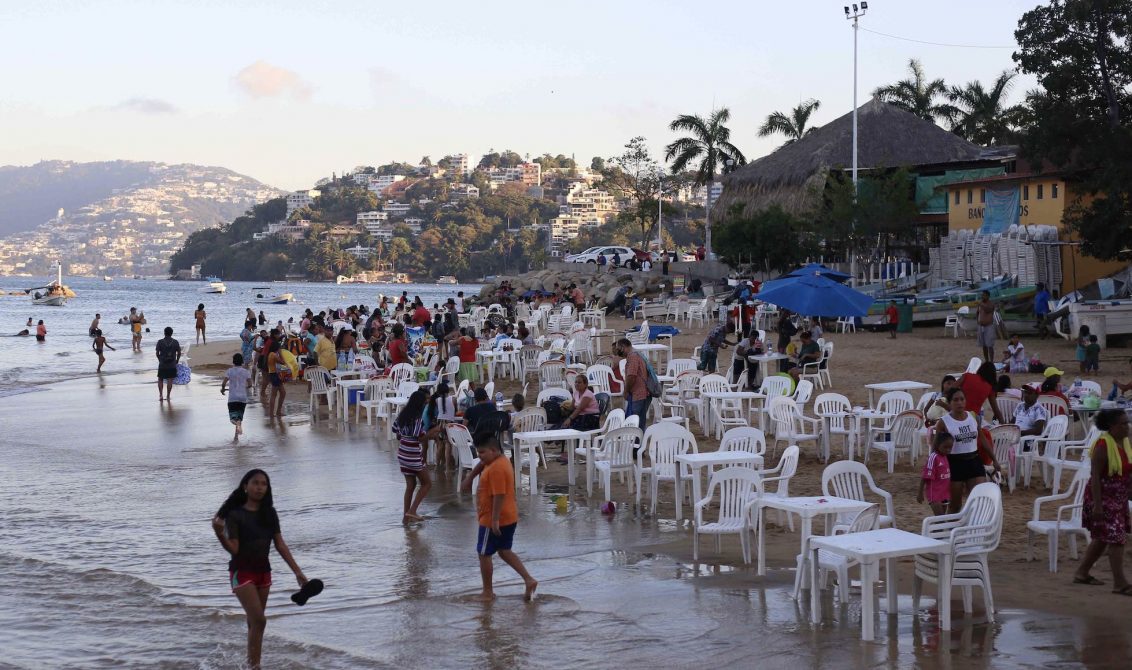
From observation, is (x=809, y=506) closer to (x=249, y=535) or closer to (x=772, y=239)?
(x=249, y=535)

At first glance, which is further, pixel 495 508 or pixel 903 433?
pixel 903 433

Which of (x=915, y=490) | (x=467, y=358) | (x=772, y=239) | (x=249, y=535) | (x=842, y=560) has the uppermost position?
(x=772, y=239)

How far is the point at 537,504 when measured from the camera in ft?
36.9

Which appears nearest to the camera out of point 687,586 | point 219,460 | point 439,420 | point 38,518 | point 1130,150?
point 687,586

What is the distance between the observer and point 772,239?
38.4 m

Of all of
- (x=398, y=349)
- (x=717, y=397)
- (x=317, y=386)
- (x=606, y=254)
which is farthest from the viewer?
(x=606, y=254)

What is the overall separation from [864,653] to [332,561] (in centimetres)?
448

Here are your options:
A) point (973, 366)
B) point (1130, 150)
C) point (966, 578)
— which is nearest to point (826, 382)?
point (973, 366)

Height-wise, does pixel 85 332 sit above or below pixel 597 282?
below

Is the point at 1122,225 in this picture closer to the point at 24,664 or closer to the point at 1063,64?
the point at 1063,64

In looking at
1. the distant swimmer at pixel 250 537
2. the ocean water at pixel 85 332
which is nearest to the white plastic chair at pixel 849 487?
the distant swimmer at pixel 250 537

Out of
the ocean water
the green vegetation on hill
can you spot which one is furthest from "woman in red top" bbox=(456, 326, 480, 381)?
the green vegetation on hill

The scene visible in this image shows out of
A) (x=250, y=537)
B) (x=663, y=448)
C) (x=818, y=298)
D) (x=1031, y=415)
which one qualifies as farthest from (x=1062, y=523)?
(x=818, y=298)

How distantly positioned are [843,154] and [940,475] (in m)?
33.7
